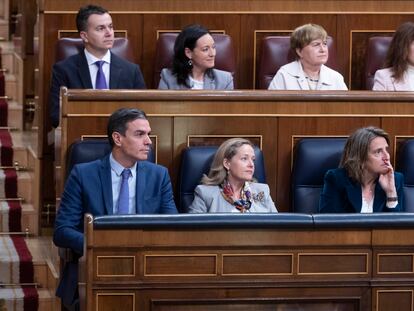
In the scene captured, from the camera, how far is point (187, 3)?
479 centimetres

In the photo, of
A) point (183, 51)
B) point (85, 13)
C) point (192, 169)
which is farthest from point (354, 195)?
point (85, 13)

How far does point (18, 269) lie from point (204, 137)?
2.61ft

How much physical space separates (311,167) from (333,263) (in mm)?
934

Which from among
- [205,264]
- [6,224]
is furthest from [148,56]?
[205,264]

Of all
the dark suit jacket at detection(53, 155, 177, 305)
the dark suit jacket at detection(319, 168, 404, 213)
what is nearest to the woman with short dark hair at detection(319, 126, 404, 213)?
the dark suit jacket at detection(319, 168, 404, 213)

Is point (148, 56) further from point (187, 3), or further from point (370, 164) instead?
point (370, 164)

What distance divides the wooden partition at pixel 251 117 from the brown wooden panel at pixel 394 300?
101 centimetres

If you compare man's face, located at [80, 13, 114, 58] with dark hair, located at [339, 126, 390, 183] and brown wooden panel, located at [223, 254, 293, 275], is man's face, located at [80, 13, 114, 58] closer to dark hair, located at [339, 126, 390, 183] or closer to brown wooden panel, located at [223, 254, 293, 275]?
dark hair, located at [339, 126, 390, 183]

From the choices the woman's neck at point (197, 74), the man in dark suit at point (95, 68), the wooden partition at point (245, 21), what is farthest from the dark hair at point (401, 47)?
the man in dark suit at point (95, 68)

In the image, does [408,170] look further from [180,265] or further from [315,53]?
[180,265]

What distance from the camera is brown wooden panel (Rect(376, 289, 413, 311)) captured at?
2.99 m

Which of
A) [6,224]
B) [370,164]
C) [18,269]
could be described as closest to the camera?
[370,164]

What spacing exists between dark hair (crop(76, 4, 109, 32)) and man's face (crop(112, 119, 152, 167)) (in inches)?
34.3

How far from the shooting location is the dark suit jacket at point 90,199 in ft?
11.4
